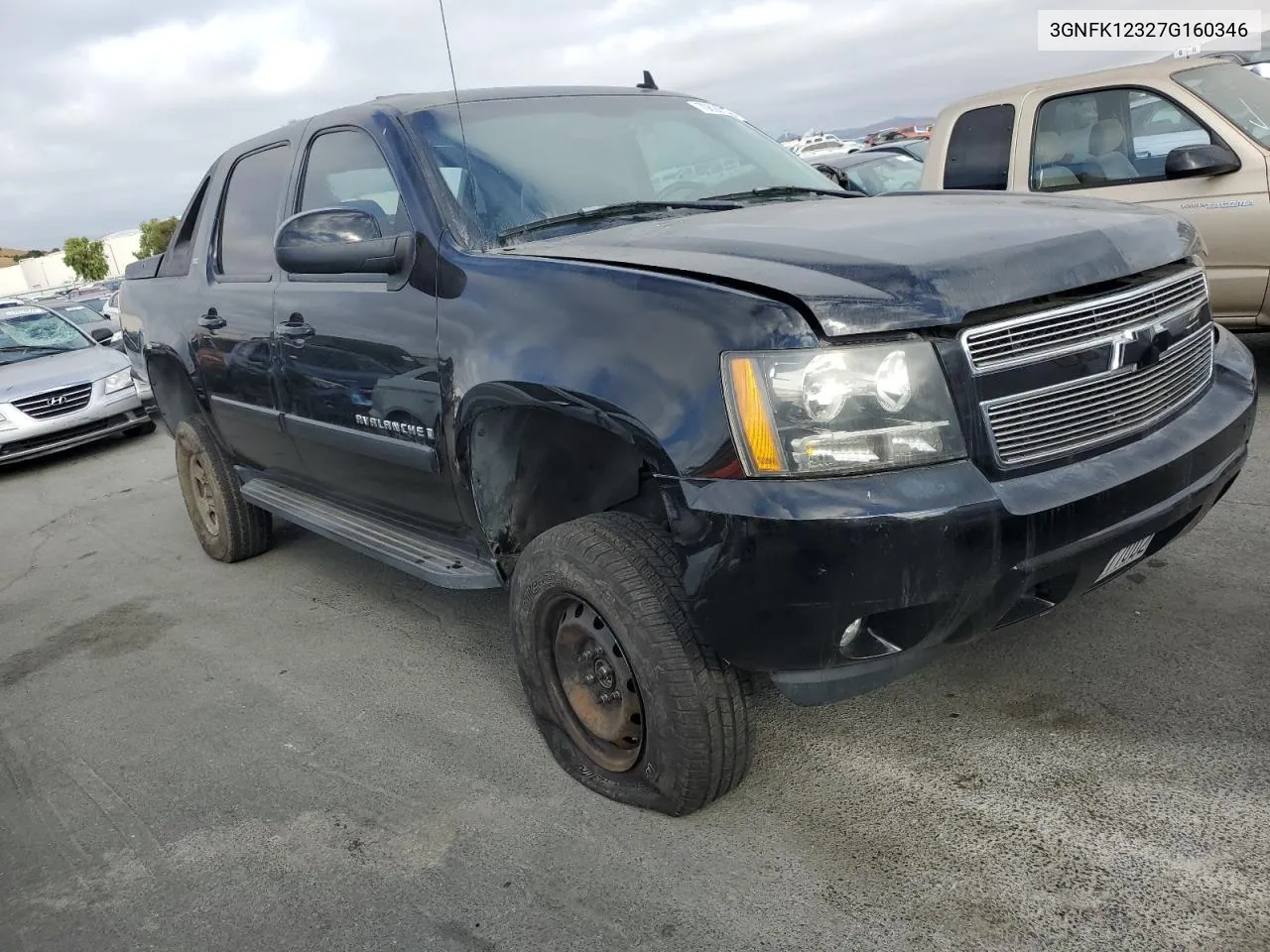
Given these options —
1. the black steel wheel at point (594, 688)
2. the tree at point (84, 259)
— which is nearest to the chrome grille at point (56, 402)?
the black steel wheel at point (594, 688)

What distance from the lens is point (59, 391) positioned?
30.0 ft

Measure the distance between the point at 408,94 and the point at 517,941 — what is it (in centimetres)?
281

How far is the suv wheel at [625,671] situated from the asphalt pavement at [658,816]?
0.44 ft

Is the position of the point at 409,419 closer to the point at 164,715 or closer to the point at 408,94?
the point at 408,94

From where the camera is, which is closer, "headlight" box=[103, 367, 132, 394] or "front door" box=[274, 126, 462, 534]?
"front door" box=[274, 126, 462, 534]

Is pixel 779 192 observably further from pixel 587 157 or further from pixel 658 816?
pixel 658 816

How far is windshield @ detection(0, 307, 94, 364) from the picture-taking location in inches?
394

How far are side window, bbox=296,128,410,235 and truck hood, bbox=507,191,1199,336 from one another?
0.66 metres

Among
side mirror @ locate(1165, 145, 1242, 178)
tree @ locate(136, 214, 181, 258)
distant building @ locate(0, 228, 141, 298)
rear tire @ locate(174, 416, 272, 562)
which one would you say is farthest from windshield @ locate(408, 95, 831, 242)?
distant building @ locate(0, 228, 141, 298)

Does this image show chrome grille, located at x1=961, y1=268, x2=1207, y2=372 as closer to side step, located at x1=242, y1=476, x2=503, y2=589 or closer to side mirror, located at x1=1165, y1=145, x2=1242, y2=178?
side step, located at x1=242, y1=476, x2=503, y2=589

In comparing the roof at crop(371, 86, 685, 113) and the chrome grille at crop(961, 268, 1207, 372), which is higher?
the roof at crop(371, 86, 685, 113)

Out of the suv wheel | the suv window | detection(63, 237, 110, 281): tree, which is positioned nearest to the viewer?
the suv wheel

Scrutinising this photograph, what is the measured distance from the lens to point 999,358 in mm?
2201

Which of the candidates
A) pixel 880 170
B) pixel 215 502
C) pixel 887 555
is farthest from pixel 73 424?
pixel 887 555
